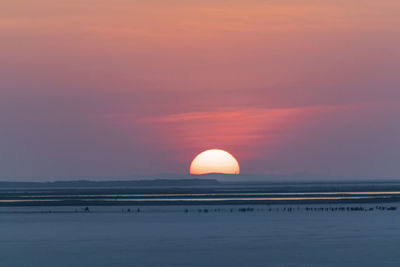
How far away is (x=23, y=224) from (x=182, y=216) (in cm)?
1199

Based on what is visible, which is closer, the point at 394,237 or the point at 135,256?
the point at 135,256

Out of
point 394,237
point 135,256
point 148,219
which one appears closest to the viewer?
point 135,256

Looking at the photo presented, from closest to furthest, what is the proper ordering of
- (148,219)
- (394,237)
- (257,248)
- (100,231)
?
(257,248), (394,237), (100,231), (148,219)

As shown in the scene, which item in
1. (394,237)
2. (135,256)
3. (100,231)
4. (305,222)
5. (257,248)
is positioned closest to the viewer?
(135,256)

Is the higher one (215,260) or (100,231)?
(100,231)

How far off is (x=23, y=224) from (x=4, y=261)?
803 inches

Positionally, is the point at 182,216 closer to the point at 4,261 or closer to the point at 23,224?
the point at 23,224

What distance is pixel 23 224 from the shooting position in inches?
2082

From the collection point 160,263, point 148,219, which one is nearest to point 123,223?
point 148,219

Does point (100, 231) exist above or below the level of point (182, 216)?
below

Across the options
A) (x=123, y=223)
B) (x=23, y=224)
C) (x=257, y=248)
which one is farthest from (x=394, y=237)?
(x=23, y=224)

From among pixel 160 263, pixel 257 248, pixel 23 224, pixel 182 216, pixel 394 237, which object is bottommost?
pixel 160 263

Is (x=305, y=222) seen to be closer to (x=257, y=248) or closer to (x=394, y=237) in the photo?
(x=394, y=237)

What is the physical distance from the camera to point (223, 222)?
5259cm
